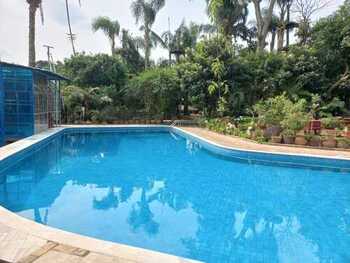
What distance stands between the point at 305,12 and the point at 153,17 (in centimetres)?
1184

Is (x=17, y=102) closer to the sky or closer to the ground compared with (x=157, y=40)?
closer to the ground

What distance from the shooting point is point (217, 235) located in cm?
466

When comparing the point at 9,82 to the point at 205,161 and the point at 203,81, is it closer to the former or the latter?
the point at 205,161

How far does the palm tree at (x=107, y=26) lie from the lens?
27.9 m

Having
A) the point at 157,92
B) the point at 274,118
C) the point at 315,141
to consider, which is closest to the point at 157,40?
the point at 157,92

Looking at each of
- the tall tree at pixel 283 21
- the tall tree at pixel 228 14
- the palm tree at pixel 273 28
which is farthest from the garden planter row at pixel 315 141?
the palm tree at pixel 273 28

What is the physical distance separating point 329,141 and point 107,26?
22.9 m

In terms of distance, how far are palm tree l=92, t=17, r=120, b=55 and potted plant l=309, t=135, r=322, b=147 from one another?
22.2 m

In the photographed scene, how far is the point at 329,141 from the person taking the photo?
35.0 ft

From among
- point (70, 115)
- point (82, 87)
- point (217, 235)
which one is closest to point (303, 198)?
point (217, 235)

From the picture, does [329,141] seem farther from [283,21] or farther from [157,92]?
[283,21]

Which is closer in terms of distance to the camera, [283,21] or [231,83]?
[231,83]

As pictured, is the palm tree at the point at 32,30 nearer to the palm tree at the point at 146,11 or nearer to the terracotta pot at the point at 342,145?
the palm tree at the point at 146,11

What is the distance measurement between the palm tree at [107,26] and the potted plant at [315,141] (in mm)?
22195
